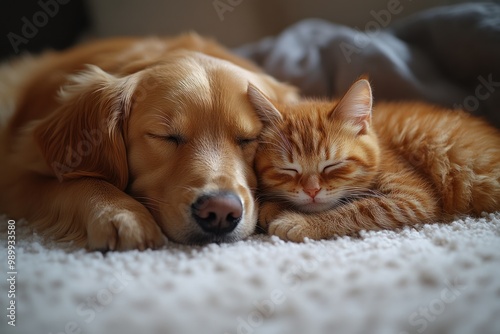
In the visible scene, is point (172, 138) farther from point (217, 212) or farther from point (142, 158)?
point (217, 212)

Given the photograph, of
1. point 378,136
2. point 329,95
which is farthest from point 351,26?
point 378,136

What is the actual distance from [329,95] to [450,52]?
1.88ft

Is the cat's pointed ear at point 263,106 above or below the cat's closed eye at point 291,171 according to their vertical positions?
above

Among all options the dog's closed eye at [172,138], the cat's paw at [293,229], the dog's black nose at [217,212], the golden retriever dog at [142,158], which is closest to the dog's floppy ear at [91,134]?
the golden retriever dog at [142,158]

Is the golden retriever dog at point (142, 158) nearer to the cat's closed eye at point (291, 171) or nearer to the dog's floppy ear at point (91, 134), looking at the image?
the dog's floppy ear at point (91, 134)

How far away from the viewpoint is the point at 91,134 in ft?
4.27

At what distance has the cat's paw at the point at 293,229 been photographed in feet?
3.62

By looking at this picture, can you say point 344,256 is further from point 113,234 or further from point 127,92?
point 127,92

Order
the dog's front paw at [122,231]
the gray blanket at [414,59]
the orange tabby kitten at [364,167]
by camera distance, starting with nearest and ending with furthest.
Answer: the dog's front paw at [122,231] → the orange tabby kitten at [364,167] → the gray blanket at [414,59]

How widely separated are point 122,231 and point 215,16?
1.84m

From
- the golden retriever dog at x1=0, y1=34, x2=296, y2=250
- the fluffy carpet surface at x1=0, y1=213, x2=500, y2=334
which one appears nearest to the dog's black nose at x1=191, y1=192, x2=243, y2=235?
the golden retriever dog at x1=0, y1=34, x2=296, y2=250

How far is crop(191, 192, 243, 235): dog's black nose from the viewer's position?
106cm

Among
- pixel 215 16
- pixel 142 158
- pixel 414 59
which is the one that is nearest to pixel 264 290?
pixel 142 158

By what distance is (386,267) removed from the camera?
86 cm
